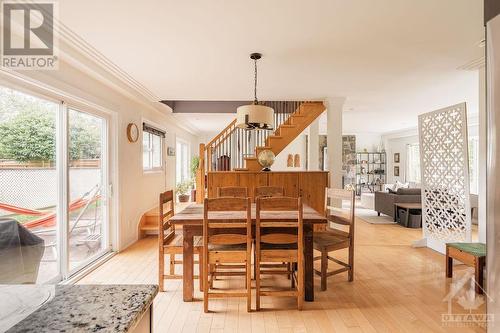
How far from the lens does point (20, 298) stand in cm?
71

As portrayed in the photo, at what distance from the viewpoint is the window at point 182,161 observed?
8.16 m

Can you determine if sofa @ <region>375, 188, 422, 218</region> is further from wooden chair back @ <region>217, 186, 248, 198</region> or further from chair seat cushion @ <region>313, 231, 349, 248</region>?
wooden chair back @ <region>217, 186, 248, 198</region>

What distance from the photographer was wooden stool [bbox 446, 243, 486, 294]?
270 cm

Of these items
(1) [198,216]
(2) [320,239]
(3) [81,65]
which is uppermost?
(3) [81,65]

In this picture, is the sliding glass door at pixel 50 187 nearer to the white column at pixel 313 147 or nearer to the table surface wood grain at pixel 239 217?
the table surface wood grain at pixel 239 217

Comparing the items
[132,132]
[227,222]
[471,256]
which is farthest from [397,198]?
[132,132]

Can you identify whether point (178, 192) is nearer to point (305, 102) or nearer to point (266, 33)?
point (305, 102)

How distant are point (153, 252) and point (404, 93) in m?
5.02

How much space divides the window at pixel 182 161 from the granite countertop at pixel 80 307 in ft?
23.6

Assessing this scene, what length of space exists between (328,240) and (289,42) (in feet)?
6.95

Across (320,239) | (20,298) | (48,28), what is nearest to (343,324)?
(320,239)

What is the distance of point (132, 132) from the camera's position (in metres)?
4.34

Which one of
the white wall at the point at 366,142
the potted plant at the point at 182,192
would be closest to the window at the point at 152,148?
the potted plant at the point at 182,192

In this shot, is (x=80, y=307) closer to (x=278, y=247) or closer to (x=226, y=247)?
(x=226, y=247)
